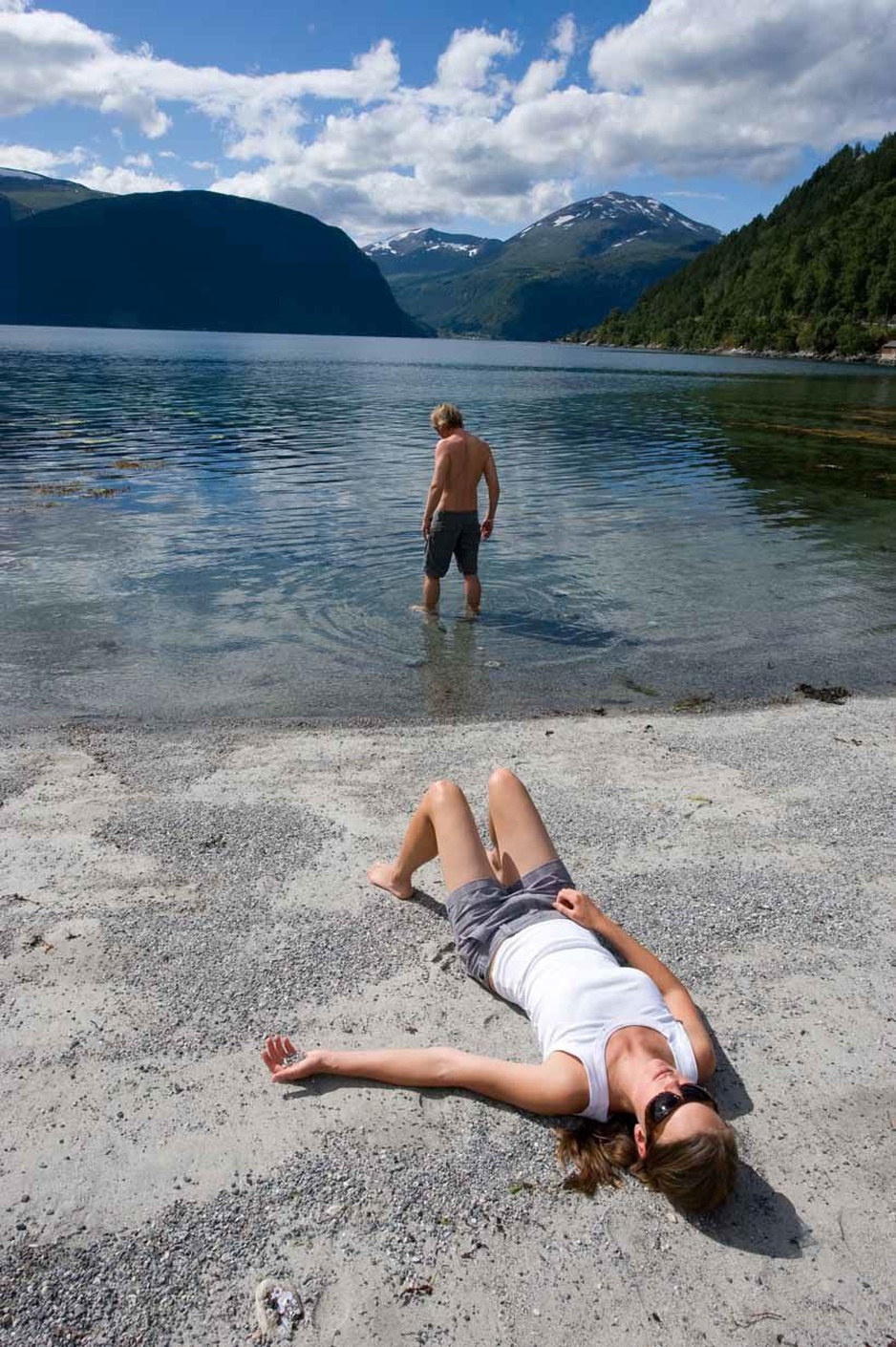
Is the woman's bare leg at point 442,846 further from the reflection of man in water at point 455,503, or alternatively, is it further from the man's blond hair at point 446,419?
the man's blond hair at point 446,419

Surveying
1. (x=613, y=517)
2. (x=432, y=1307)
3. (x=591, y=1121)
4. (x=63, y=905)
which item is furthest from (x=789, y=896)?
(x=613, y=517)

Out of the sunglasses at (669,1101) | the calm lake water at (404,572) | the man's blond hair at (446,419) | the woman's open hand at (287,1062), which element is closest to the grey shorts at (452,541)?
the calm lake water at (404,572)

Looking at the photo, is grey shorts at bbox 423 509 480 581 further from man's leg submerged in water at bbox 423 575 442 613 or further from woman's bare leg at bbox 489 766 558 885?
woman's bare leg at bbox 489 766 558 885

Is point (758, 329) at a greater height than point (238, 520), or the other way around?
point (758, 329)

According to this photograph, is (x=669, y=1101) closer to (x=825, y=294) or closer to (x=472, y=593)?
(x=472, y=593)

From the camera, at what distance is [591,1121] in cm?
400

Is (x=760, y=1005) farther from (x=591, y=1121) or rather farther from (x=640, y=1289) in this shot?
(x=640, y=1289)

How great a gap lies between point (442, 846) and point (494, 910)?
1.77 ft

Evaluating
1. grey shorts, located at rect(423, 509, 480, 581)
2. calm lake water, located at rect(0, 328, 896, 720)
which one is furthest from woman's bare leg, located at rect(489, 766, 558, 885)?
grey shorts, located at rect(423, 509, 480, 581)

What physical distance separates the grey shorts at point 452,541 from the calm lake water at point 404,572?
2.74ft

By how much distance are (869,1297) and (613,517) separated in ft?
63.2

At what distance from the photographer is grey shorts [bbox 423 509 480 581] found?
12.8 meters

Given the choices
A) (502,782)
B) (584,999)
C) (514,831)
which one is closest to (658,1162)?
(584,999)

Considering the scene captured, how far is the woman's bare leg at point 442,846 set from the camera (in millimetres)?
5148
